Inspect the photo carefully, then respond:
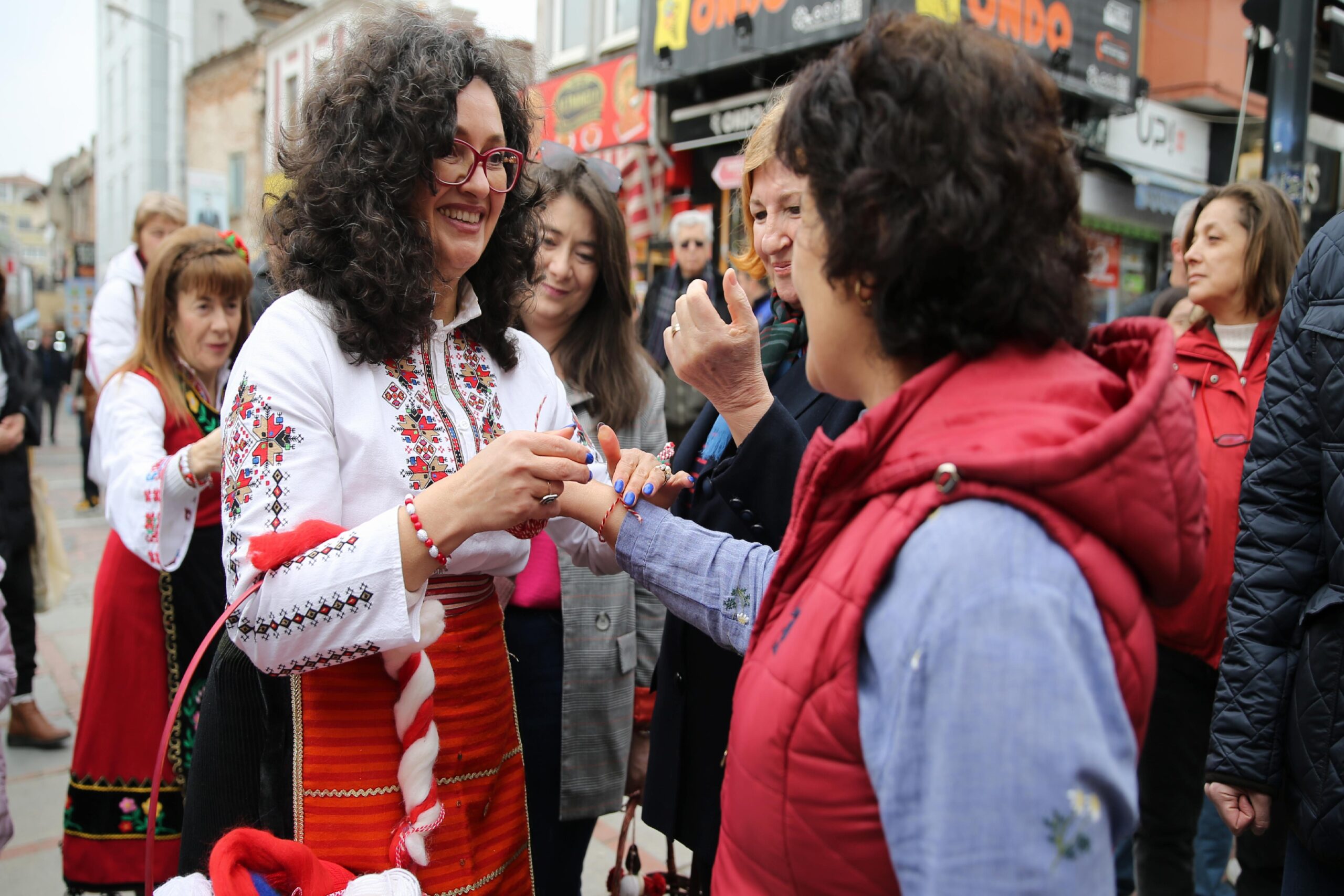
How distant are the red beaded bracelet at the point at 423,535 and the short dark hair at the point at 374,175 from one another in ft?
0.97

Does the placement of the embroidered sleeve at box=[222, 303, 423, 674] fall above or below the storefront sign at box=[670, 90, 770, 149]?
below

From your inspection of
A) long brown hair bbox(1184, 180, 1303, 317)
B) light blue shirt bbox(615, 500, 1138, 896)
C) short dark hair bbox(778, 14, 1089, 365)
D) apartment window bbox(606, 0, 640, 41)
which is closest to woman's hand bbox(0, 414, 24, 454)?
short dark hair bbox(778, 14, 1089, 365)

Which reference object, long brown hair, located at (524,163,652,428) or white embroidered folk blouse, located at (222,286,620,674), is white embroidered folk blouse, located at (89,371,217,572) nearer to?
long brown hair, located at (524,163,652,428)

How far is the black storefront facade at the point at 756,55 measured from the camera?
23.4ft

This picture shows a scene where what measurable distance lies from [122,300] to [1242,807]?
13.7 feet

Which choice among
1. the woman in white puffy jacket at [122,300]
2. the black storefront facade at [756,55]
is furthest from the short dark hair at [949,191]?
the black storefront facade at [756,55]

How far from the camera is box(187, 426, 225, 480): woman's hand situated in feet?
8.13

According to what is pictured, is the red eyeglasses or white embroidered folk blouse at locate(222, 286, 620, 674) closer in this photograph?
white embroidered folk blouse at locate(222, 286, 620, 674)

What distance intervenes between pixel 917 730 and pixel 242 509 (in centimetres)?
98

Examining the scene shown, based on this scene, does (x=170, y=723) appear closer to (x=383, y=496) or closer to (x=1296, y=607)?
(x=383, y=496)

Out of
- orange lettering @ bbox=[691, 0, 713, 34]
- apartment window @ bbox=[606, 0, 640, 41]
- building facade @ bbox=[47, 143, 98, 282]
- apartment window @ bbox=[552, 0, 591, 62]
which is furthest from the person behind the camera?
building facade @ bbox=[47, 143, 98, 282]

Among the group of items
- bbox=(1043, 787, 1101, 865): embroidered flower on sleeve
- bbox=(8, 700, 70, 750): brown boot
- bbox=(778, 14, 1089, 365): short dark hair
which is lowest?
bbox=(8, 700, 70, 750): brown boot

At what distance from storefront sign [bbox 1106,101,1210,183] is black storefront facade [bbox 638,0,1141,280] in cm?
64

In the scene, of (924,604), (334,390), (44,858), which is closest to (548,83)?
(44,858)
